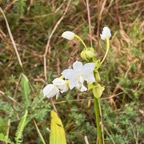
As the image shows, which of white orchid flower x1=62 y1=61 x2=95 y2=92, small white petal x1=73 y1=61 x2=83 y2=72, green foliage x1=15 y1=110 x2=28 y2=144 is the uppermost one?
small white petal x1=73 y1=61 x2=83 y2=72

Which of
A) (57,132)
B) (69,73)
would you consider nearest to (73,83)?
(69,73)

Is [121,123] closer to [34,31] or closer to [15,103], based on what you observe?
[15,103]

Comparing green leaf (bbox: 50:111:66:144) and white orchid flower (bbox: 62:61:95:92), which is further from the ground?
white orchid flower (bbox: 62:61:95:92)

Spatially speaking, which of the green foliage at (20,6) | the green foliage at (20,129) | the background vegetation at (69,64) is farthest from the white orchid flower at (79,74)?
the green foliage at (20,6)

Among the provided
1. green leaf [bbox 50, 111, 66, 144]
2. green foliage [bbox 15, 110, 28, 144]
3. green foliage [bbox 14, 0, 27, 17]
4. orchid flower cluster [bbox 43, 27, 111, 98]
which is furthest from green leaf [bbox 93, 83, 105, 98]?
green foliage [bbox 14, 0, 27, 17]

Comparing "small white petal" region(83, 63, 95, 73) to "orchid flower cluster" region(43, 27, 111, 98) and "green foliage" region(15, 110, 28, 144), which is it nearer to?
"orchid flower cluster" region(43, 27, 111, 98)

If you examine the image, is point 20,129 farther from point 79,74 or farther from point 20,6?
point 20,6

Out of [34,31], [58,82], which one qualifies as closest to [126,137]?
[58,82]

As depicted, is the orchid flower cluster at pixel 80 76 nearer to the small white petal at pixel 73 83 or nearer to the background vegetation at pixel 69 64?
the small white petal at pixel 73 83
